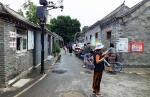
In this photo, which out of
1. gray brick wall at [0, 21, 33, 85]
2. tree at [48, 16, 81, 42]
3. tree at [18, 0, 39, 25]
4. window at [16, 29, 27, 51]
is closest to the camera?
gray brick wall at [0, 21, 33, 85]

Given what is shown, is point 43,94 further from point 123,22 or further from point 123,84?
point 123,22

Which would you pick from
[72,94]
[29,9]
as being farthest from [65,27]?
[72,94]

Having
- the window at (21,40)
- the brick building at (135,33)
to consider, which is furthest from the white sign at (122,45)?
the window at (21,40)

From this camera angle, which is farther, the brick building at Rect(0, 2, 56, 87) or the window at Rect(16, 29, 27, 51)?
the window at Rect(16, 29, 27, 51)

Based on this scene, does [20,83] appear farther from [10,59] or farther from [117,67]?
[117,67]

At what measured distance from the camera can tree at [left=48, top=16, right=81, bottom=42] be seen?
53.0m

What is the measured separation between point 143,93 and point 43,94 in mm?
3950

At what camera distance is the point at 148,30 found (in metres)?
14.3

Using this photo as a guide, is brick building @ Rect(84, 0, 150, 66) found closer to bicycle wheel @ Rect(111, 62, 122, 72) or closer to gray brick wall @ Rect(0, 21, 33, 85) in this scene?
bicycle wheel @ Rect(111, 62, 122, 72)

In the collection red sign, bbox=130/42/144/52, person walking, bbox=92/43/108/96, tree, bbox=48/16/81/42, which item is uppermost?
tree, bbox=48/16/81/42

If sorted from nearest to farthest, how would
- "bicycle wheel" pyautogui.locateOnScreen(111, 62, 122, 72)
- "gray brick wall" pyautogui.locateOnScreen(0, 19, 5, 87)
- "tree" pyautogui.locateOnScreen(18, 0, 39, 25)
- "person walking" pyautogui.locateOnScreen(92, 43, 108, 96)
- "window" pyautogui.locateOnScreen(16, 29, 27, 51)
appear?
"person walking" pyautogui.locateOnScreen(92, 43, 108, 96) < "gray brick wall" pyautogui.locateOnScreen(0, 19, 5, 87) < "window" pyautogui.locateOnScreen(16, 29, 27, 51) < "bicycle wheel" pyautogui.locateOnScreen(111, 62, 122, 72) < "tree" pyautogui.locateOnScreen(18, 0, 39, 25)

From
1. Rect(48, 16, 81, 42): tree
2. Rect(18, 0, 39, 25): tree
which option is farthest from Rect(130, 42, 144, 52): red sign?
Rect(48, 16, 81, 42): tree

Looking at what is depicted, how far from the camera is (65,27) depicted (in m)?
53.9

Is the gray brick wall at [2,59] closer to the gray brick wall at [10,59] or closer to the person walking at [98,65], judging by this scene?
the gray brick wall at [10,59]
